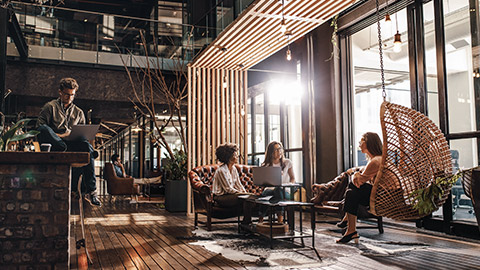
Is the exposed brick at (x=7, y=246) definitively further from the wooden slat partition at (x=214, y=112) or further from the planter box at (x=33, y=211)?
the wooden slat partition at (x=214, y=112)

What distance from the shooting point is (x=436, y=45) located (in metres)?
5.53

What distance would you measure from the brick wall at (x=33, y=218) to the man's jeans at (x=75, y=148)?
898 millimetres

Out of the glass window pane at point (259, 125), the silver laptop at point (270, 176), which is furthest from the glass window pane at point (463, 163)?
the glass window pane at point (259, 125)

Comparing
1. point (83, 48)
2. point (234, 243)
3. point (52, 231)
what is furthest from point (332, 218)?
point (83, 48)

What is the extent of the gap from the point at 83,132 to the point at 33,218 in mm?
1158

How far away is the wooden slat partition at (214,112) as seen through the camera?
773cm

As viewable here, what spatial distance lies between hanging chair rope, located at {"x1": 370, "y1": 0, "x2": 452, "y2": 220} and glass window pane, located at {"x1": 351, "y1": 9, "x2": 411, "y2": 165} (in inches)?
108

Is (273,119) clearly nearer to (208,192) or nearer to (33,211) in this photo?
(208,192)

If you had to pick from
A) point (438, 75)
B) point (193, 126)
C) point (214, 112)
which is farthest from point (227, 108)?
point (438, 75)

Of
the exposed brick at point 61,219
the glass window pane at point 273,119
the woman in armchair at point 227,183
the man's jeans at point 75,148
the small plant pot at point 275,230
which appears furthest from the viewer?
the glass window pane at point 273,119

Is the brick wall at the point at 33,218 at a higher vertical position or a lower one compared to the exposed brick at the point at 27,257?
higher

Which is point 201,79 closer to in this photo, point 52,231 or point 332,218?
point 332,218

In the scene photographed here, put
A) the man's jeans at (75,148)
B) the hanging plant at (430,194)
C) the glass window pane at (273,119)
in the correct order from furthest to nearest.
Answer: the glass window pane at (273,119) < the hanging plant at (430,194) < the man's jeans at (75,148)

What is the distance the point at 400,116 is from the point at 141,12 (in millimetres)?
14922
